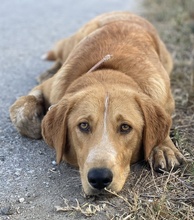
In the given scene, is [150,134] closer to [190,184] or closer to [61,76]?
[190,184]

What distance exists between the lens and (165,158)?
448 cm

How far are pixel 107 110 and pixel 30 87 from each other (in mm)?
2440

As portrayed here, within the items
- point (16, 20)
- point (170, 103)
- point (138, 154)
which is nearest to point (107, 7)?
point (16, 20)

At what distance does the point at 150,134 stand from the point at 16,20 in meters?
6.07

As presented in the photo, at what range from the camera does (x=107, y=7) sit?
37.2ft

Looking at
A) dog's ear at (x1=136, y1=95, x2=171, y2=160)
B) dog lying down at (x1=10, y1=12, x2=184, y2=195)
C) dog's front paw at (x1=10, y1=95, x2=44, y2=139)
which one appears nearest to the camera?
dog lying down at (x1=10, y1=12, x2=184, y2=195)

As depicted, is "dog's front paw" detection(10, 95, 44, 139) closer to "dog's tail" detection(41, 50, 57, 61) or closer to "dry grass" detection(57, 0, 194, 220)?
"dry grass" detection(57, 0, 194, 220)

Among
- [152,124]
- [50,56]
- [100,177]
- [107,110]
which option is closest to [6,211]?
[100,177]

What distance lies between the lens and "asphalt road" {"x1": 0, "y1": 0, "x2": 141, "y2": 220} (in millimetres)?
4004

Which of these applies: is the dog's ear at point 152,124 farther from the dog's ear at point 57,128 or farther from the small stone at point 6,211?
the small stone at point 6,211

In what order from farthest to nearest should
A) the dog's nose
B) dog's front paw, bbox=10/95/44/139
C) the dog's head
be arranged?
dog's front paw, bbox=10/95/44/139
the dog's head
the dog's nose

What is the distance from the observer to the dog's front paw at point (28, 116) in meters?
4.94

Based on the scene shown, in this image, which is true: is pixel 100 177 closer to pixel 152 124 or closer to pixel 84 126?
pixel 84 126

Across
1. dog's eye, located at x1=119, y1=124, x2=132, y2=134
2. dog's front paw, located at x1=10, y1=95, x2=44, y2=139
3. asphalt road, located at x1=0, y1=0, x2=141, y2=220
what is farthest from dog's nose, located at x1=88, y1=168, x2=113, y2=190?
dog's front paw, located at x1=10, y1=95, x2=44, y2=139
